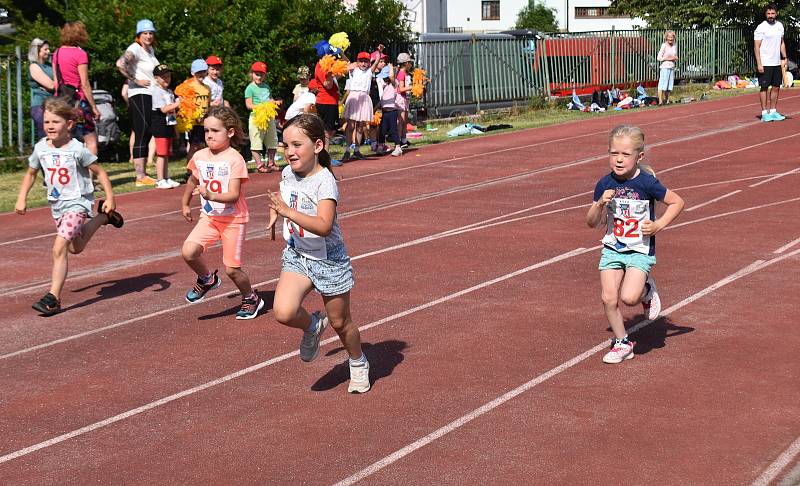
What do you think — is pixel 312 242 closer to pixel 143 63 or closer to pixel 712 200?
pixel 712 200

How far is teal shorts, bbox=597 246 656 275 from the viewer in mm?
7117

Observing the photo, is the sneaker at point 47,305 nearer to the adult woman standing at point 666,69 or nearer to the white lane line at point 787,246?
the white lane line at point 787,246

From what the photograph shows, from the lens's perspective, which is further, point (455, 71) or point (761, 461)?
point (455, 71)

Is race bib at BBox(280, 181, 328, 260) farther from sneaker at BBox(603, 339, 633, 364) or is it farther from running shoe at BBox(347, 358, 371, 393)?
sneaker at BBox(603, 339, 633, 364)

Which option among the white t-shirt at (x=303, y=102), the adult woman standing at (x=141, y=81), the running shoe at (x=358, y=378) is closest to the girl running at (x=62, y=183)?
the running shoe at (x=358, y=378)

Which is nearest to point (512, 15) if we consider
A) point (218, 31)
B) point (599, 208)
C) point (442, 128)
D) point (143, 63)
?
point (442, 128)

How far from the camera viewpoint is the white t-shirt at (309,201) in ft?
21.1

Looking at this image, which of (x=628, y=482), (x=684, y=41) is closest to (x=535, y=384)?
(x=628, y=482)

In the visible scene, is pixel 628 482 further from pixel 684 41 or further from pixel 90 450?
pixel 684 41

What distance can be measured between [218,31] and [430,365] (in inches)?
588

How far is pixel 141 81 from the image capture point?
52.5 ft

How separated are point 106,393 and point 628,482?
134 inches

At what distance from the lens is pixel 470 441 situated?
593 cm

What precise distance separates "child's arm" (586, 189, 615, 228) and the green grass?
990cm
